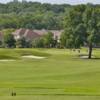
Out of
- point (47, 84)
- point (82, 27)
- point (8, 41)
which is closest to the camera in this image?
point (47, 84)

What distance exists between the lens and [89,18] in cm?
6159

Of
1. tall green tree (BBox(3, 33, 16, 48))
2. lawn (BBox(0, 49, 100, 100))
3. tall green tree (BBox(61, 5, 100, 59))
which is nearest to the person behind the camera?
lawn (BBox(0, 49, 100, 100))

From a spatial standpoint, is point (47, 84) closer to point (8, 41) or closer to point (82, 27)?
point (82, 27)

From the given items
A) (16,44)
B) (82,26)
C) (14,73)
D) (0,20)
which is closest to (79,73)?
(14,73)

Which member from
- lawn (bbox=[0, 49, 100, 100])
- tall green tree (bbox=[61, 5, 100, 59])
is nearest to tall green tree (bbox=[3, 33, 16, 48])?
tall green tree (bbox=[61, 5, 100, 59])

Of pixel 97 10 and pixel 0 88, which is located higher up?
pixel 97 10

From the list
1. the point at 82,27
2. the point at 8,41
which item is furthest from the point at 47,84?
the point at 8,41

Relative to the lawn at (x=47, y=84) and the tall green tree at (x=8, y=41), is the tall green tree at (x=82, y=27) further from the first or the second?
the tall green tree at (x=8, y=41)

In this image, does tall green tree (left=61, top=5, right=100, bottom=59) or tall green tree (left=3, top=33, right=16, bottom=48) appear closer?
tall green tree (left=61, top=5, right=100, bottom=59)

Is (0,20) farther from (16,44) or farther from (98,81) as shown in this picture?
(98,81)

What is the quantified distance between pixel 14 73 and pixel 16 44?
7802cm

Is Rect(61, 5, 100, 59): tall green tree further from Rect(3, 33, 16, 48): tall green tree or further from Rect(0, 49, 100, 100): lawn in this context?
Rect(3, 33, 16, 48): tall green tree

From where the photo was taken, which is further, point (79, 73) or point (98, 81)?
point (79, 73)

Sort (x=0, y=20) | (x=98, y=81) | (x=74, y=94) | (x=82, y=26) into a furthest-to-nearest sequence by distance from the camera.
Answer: (x=0, y=20)
(x=82, y=26)
(x=98, y=81)
(x=74, y=94)
